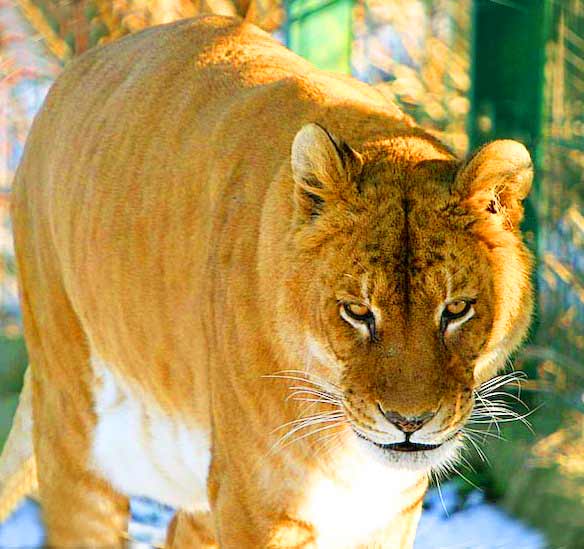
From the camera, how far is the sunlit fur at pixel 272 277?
249 cm

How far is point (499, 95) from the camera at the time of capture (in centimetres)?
489

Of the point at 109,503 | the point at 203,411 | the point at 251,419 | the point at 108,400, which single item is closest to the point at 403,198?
the point at 251,419

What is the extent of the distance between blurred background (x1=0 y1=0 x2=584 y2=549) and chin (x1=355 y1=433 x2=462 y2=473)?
6.28 ft

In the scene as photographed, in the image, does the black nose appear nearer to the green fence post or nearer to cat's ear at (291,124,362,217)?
cat's ear at (291,124,362,217)

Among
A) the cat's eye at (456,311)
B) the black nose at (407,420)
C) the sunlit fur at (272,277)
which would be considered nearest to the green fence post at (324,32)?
the sunlit fur at (272,277)

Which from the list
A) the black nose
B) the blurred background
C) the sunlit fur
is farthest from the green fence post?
the black nose

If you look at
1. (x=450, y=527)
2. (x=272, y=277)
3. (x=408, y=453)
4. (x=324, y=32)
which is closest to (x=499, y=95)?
(x=324, y=32)

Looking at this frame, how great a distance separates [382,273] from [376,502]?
24.7 inches

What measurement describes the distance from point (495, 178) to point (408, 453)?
0.60 meters

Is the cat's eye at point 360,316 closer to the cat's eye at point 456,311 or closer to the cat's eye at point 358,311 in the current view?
the cat's eye at point 358,311

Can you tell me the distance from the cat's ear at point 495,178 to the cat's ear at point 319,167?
23cm

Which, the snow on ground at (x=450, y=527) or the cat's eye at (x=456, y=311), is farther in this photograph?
the snow on ground at (x=450, y=527)

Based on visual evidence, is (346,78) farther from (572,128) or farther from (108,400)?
(572,128)

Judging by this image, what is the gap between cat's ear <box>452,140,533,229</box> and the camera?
8.32ft
